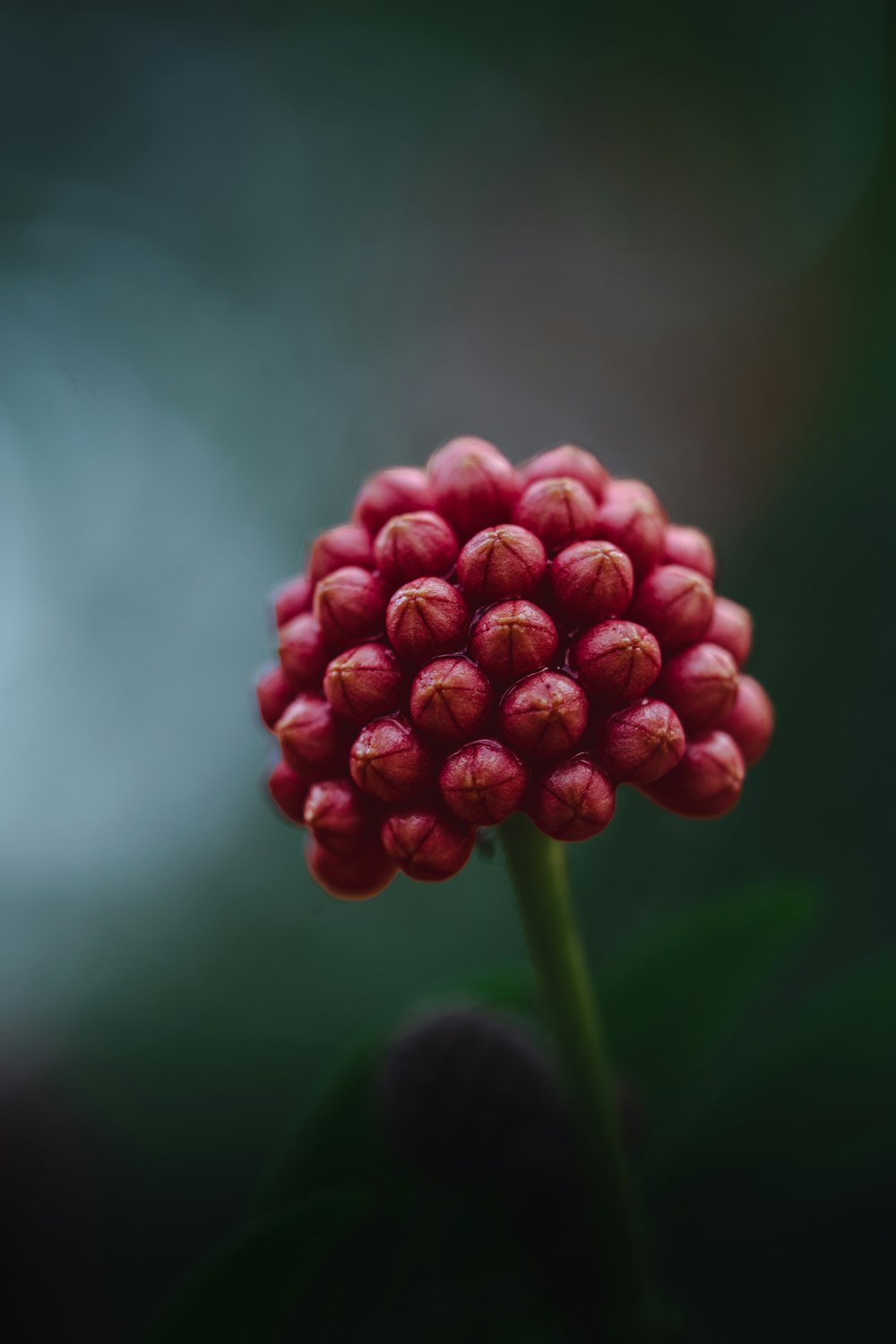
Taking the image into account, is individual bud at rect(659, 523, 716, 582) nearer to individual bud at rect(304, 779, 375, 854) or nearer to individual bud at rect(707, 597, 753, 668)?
individual bud at rect(707, 597, 753, 668)

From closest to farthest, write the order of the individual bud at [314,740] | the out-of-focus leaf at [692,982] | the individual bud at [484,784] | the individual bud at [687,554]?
the individual bud at [484,784]
the individual bud at [314,740]
the individual bud at [687,554]
the out-of-focus leaf at [692,982]

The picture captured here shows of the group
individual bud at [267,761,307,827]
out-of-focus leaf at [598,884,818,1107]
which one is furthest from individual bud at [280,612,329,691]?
out-of-focus leaf at [598,884,818,1107]

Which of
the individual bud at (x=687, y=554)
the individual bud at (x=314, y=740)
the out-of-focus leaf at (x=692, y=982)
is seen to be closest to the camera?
the individual bud at (x=314, y=740)

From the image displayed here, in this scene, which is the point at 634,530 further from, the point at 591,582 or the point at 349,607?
the point at 349,607

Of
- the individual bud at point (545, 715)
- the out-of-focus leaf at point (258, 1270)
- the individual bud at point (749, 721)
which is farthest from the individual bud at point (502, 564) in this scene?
the out-of-focus leaf at point (258, 1270)

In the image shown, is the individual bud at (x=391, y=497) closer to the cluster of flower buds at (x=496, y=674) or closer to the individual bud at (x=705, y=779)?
the cluster of flower buds at (x=496, y=674)

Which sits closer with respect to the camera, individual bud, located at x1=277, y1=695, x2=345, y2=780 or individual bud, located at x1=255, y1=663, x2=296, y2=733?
individual bud, located at x1=277, y1=695, x2=345, y2=780

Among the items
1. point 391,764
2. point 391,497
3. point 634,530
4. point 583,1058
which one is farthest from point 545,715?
point 583,1058

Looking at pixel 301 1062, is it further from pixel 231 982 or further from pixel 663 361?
pixel 663 361
